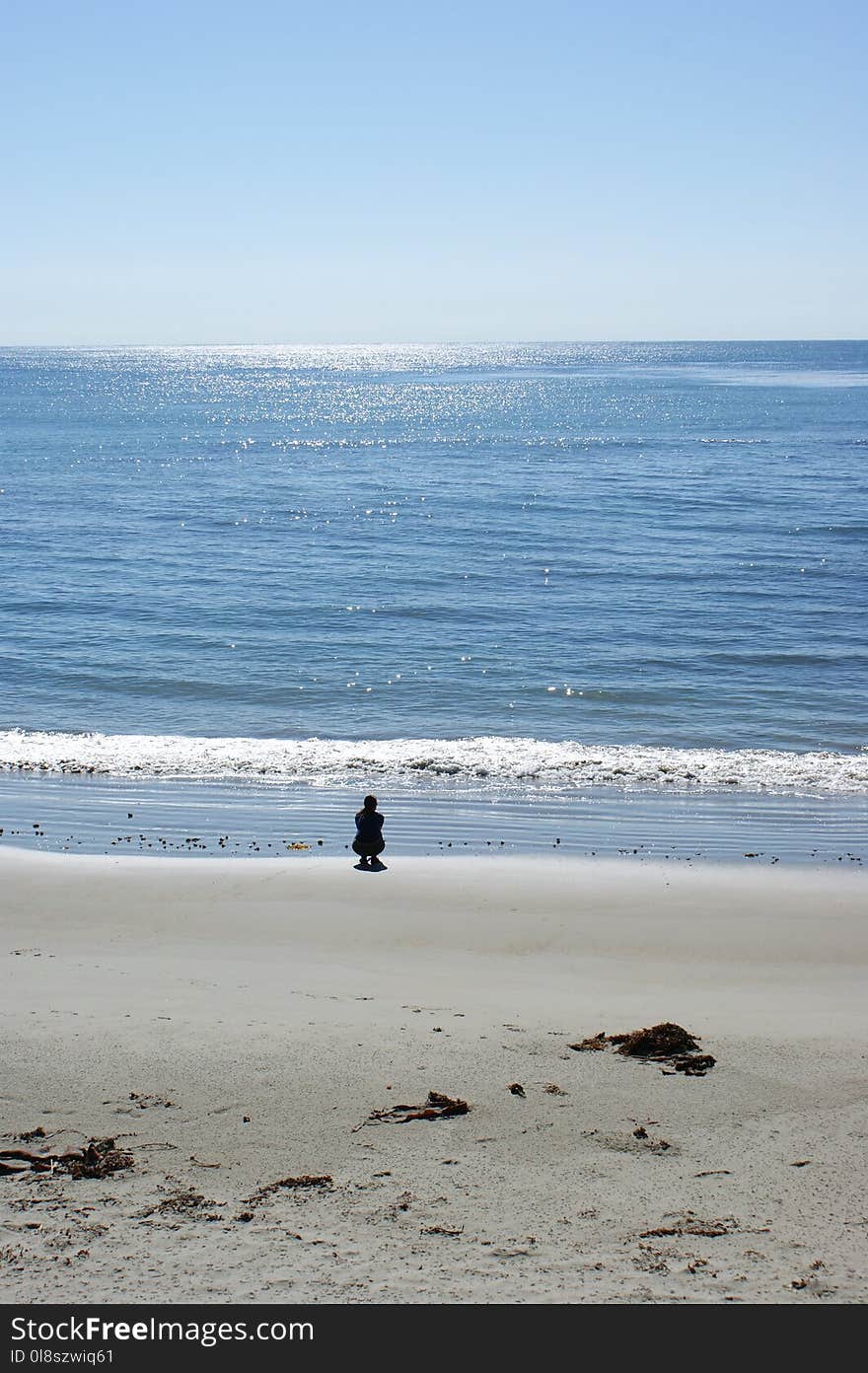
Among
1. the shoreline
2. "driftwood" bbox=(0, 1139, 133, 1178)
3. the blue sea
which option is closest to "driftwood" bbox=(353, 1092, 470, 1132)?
"driftwood" bbox=(0, 1139, 133, 1178)

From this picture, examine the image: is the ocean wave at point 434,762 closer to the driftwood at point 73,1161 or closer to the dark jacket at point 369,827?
the dark jacket at point 369,827

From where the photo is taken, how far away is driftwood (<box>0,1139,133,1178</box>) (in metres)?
7.53

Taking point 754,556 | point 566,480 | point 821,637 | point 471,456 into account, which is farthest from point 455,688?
point 471,456

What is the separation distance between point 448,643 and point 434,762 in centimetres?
963

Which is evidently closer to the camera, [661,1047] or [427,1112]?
[427,1112]

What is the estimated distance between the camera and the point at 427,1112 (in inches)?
332

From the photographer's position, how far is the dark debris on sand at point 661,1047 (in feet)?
30.5

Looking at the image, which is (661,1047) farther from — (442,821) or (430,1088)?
(442,821)

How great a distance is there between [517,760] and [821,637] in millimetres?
12820

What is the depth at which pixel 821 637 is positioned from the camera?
2998cm

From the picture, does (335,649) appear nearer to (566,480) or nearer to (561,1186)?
(561,1186)

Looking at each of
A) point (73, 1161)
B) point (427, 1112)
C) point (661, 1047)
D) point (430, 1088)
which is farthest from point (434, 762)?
point (73, 1161)

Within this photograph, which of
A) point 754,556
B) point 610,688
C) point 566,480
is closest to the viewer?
point 610,688

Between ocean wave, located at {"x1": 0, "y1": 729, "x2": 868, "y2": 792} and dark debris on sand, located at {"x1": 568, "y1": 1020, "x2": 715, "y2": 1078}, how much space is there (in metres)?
10.1
